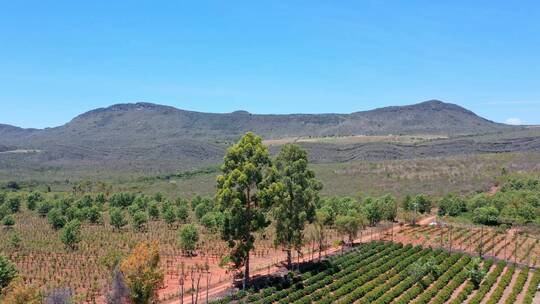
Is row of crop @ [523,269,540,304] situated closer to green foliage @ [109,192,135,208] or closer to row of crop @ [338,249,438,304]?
row of crop @ [338,249,438,304]

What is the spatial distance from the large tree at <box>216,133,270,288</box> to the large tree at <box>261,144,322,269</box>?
2.76m

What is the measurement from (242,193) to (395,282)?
704 inches

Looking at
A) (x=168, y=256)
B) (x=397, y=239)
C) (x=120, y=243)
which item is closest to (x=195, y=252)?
(x=168, y=256)

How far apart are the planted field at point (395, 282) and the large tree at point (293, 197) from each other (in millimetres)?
4310

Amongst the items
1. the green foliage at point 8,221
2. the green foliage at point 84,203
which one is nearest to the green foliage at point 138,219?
the green foliage at point 84,203

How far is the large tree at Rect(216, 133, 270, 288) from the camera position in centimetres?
3884

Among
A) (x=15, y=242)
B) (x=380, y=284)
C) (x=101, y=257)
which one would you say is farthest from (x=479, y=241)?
(x=15, y=242)

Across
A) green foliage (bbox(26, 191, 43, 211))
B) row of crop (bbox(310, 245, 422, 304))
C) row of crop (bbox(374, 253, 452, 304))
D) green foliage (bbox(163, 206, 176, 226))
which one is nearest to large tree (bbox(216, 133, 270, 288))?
row of crop (bbox(310, 245, 422, 304))

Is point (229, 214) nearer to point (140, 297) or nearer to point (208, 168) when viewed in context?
point (140, 297)

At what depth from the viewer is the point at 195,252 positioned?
61.4 m

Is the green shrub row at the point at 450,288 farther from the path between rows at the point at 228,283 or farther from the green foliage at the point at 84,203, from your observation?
the green foliage at the point at 84,203

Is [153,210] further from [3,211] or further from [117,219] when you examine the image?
[3,211]

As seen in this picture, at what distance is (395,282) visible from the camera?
45.2m

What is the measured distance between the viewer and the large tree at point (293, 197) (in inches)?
1709
